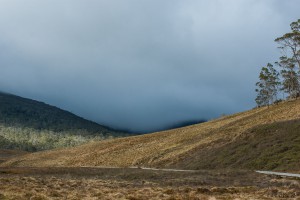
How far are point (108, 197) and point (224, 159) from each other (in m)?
30.0

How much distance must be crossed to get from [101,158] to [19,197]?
60886 millimetres

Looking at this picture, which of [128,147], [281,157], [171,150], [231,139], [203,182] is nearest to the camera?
[203,182]

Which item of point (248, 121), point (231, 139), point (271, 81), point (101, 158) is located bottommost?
point (101, 158)

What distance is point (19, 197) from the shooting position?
18156 mm

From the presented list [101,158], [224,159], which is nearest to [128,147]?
[101,158]

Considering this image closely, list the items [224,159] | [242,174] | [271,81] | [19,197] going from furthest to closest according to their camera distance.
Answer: [271,81] < [224,159] < [242,174] < [19,197]

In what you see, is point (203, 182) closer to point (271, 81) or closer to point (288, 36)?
point (288, 36)

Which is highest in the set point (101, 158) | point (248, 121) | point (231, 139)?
point (248, 121)

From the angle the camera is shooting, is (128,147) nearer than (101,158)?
No

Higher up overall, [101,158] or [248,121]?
[248,121]

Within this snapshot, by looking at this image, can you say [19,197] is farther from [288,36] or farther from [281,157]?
[288,36]

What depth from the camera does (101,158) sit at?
78438mm

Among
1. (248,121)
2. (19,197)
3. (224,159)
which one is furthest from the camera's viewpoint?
(248,121)

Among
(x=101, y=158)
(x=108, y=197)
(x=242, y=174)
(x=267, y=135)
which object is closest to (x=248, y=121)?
(x=267, y=135)
